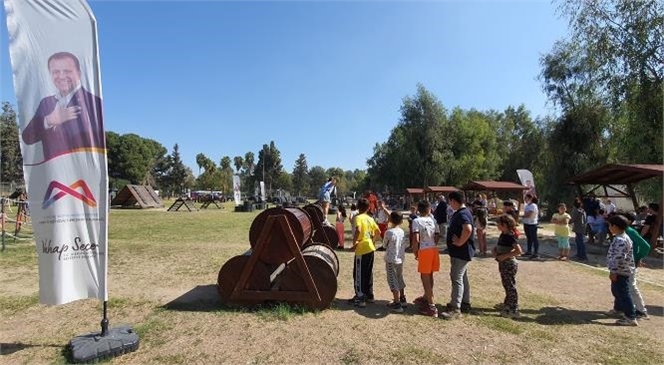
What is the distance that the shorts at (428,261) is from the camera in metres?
6.43

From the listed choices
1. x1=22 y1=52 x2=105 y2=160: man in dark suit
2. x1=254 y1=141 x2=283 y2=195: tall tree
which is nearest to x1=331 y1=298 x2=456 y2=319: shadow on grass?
x1=22 y1=52 x2=105 y2=160: man in dark suit

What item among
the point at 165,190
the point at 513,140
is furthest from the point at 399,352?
the point at 165,190

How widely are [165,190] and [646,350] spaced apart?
401 ft

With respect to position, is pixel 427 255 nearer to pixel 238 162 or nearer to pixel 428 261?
pixel 428 261

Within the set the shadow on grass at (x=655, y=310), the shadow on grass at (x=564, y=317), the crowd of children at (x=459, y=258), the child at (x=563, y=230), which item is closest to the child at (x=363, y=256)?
the crowd of children at (x=459, y=258)

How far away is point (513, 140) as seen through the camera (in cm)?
6231

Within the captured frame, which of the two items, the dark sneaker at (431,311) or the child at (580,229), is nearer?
the dark sneaker at (431,311)

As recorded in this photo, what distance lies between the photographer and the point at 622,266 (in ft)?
20.6

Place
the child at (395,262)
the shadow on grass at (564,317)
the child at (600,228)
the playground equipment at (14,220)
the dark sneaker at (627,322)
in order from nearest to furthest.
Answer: the dark sneaker at (627,322), the shadow on grass at (564,317), the child at (395,262), the playground equipment at (14,220), the child at (600,228)

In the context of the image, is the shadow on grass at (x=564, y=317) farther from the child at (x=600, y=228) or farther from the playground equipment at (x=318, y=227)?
the child at (x=600, y=228)

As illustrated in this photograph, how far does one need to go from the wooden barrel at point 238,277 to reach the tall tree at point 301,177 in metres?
116

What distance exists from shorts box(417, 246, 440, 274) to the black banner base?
417 centimetres

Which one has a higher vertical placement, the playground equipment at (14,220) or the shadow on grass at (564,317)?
the playground equipment at (14,220)

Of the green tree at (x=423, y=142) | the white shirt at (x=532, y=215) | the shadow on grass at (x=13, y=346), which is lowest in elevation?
the shadow on grass at (x=13, y=346)
